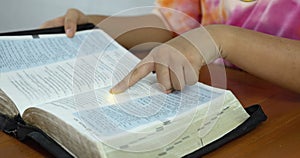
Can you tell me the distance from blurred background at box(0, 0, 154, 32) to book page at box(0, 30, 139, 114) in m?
0.60

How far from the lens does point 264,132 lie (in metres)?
0.65

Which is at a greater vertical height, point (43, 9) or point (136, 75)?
point (136, 75)

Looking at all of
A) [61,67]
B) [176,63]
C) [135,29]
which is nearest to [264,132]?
[176,63]

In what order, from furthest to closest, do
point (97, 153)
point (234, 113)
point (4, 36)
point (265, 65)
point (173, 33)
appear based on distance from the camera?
point (173, 33) < point (4, 36) < point (265, 65) < point (234, 113) < point (97, 153)

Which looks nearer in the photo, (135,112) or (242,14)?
(135,112)

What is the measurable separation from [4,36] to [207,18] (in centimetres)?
45

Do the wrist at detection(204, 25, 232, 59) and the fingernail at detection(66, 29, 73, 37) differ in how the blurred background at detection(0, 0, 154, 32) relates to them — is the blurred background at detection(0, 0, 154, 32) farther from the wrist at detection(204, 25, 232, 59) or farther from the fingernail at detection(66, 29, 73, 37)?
the wrist at detection(204, 25, 232, 59)

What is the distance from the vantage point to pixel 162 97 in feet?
2.23

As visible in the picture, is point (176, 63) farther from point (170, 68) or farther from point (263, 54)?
point (263, 54)

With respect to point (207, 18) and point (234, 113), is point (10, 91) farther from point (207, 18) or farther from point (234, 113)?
point (207, 18)

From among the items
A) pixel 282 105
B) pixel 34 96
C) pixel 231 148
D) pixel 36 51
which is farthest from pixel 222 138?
pixel 36 51

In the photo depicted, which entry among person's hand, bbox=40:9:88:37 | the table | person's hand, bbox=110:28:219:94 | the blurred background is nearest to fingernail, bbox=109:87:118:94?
person's hand, bbox=110:28:219:94

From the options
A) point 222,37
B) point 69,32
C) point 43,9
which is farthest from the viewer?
point 43,9

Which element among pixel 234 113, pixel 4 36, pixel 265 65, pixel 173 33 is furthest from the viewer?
pixel 173 33
